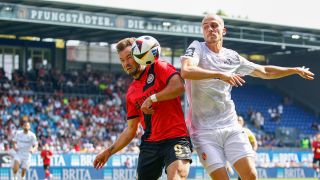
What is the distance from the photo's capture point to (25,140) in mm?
26781

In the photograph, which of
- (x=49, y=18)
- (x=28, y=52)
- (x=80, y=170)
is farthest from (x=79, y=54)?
(x=80, y=170)

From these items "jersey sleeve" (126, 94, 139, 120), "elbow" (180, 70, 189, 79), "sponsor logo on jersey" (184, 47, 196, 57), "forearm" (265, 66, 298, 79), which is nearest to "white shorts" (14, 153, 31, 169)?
"jersey sleeve" (126, 94, 139, 120)

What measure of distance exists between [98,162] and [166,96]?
4.71 feet

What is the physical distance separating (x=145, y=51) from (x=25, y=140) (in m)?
18.6

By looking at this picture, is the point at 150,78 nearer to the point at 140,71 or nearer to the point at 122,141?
the point at 140,71

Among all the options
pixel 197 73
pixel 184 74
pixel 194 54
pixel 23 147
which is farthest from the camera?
pixel 23 147

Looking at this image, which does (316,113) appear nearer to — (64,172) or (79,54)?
(79,54)

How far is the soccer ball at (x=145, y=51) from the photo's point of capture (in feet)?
29.3

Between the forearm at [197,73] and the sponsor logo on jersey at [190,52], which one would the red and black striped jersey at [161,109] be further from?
the forearm at [197,73]

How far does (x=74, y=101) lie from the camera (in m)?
41.4

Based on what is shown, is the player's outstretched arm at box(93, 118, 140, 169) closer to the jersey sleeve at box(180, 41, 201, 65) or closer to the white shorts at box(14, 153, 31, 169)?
the jersey sleeve at box(180, 41, 201, 65)

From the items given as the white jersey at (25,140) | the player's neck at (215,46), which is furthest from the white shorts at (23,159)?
the player's neck at (215,46)

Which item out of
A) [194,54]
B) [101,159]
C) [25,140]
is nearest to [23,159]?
[25,140]

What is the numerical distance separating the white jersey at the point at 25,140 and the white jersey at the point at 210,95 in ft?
58.7
